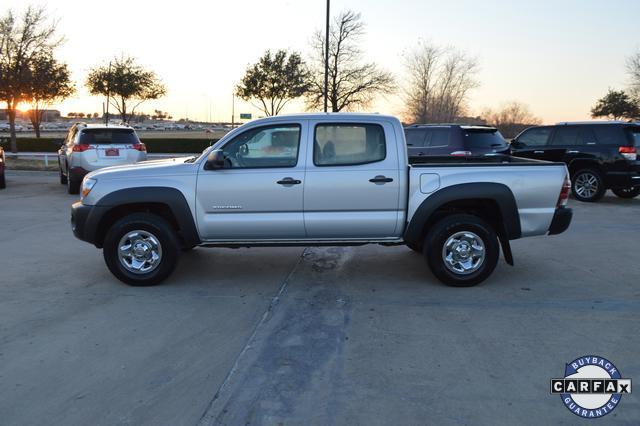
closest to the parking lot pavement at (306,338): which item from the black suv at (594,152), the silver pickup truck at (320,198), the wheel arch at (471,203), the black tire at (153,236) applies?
the black tire at (153,236)

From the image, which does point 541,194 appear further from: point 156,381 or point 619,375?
point 156,381

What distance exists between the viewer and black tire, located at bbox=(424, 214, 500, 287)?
5863mm

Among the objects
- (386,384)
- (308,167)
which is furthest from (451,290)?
(386,384)

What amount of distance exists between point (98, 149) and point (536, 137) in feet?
35.3

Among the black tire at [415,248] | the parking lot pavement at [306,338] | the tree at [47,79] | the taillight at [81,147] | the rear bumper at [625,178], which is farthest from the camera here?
the tree at [47,79]

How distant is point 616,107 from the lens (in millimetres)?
46531

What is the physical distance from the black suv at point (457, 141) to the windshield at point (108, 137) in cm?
683

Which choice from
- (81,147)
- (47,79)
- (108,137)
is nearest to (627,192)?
(108,137)

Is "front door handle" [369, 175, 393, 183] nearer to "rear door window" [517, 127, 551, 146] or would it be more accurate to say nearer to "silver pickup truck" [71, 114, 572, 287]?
"silver pickup truck" [71, 114, 572, 287]

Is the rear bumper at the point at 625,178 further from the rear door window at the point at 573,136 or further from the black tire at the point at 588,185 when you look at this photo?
the rear door window at the point at 573,136

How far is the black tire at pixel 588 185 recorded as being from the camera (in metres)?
12.7

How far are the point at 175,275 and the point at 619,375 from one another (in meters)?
4.66

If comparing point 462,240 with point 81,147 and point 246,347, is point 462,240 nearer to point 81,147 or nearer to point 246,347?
point 246,347

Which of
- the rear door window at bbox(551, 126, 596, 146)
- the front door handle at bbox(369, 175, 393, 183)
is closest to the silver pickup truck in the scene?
the front door handle at bbox(369, 175, 393, 183)
